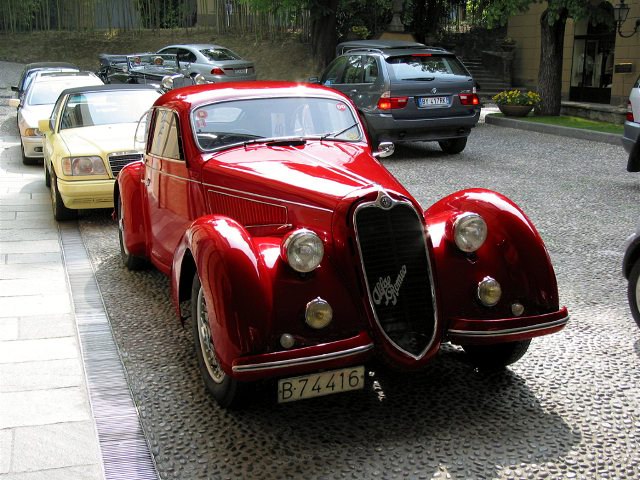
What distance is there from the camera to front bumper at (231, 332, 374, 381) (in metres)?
3.74

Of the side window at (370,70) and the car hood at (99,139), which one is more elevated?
the side window at (370,70)

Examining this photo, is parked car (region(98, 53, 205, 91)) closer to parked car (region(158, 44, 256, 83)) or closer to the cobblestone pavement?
parked car (region(158, 44, 256, 83))

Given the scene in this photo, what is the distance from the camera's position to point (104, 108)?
1056cm

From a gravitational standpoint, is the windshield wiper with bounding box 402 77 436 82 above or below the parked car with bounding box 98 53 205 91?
above

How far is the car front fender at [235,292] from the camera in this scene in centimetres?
380

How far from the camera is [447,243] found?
14.3 feet

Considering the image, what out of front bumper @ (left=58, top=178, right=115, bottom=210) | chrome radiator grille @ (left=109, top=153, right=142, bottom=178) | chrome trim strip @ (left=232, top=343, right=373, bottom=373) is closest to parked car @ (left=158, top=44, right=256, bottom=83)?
chrome radiator grille @ (left=109, top=153, right=142, bottom=178)

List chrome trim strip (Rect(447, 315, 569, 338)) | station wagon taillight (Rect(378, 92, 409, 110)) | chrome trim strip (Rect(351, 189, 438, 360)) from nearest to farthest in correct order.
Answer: chrome trim strip (Rect(351, 189, 438, 360)) < chrome trim strip (Rect(447, 315, 569, 338)) < station wagon taillight (Rect(378, 92, 409, 110))

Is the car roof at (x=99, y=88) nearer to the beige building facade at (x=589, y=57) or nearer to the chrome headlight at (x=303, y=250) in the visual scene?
the chrome headlight at (x=303, y=250)

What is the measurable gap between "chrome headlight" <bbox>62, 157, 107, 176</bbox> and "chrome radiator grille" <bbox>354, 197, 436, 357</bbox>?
563 cm

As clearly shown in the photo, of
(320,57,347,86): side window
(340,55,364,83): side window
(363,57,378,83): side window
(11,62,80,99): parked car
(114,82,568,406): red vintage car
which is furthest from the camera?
(11,62,80,99): parked car

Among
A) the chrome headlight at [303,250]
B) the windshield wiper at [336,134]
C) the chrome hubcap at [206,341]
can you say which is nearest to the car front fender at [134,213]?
the windshield wiper at [336,134]

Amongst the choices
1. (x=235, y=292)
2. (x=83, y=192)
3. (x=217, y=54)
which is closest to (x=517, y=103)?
(x=217, y=54)

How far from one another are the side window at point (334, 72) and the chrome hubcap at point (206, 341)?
10.8m
